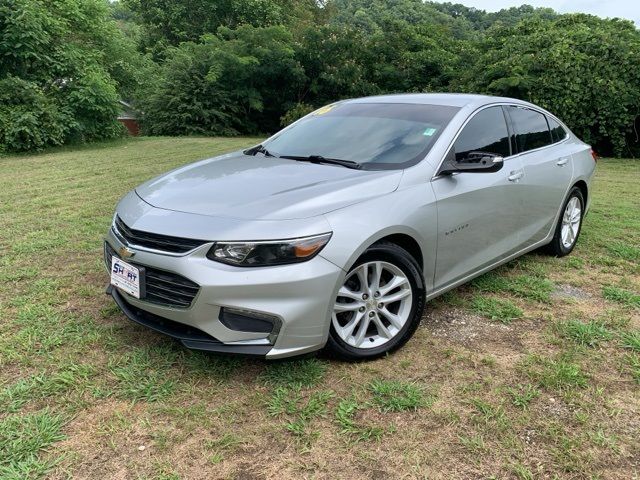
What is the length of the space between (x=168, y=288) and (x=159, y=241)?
0.25m

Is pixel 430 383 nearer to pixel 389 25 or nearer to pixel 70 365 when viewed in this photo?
pixel 70 365

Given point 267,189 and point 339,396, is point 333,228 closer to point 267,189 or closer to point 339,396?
point 267,189

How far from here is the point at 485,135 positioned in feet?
12.7

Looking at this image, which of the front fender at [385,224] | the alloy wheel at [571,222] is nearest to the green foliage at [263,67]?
the alloy wheel at [571,222]

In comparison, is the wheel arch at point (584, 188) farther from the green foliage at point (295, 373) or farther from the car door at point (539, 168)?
the green foliage at point (295, 373)

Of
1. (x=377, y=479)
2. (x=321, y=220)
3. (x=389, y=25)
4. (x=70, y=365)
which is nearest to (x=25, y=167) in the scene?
(x=70, y=365)

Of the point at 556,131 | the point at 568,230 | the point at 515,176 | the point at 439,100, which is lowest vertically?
the point at 568,230

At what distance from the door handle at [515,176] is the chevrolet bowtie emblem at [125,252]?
2669 millimetres

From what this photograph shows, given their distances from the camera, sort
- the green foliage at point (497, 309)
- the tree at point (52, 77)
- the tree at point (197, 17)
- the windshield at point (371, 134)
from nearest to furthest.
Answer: the windshield at point (371, 134)
the green foliage at point (497, 309)
the tree at point (52, 77)
the tree at point (197, 17)

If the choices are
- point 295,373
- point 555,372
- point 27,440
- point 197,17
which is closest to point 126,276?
point 27,440

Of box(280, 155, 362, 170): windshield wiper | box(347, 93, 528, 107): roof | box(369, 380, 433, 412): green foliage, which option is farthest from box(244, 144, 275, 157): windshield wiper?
box(369, 380, 433, 412): green foliage

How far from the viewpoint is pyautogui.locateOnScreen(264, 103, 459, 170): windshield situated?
135 inches

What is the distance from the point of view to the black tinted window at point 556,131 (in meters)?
4.81

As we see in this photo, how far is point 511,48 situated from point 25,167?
A: 1279 centimetres
